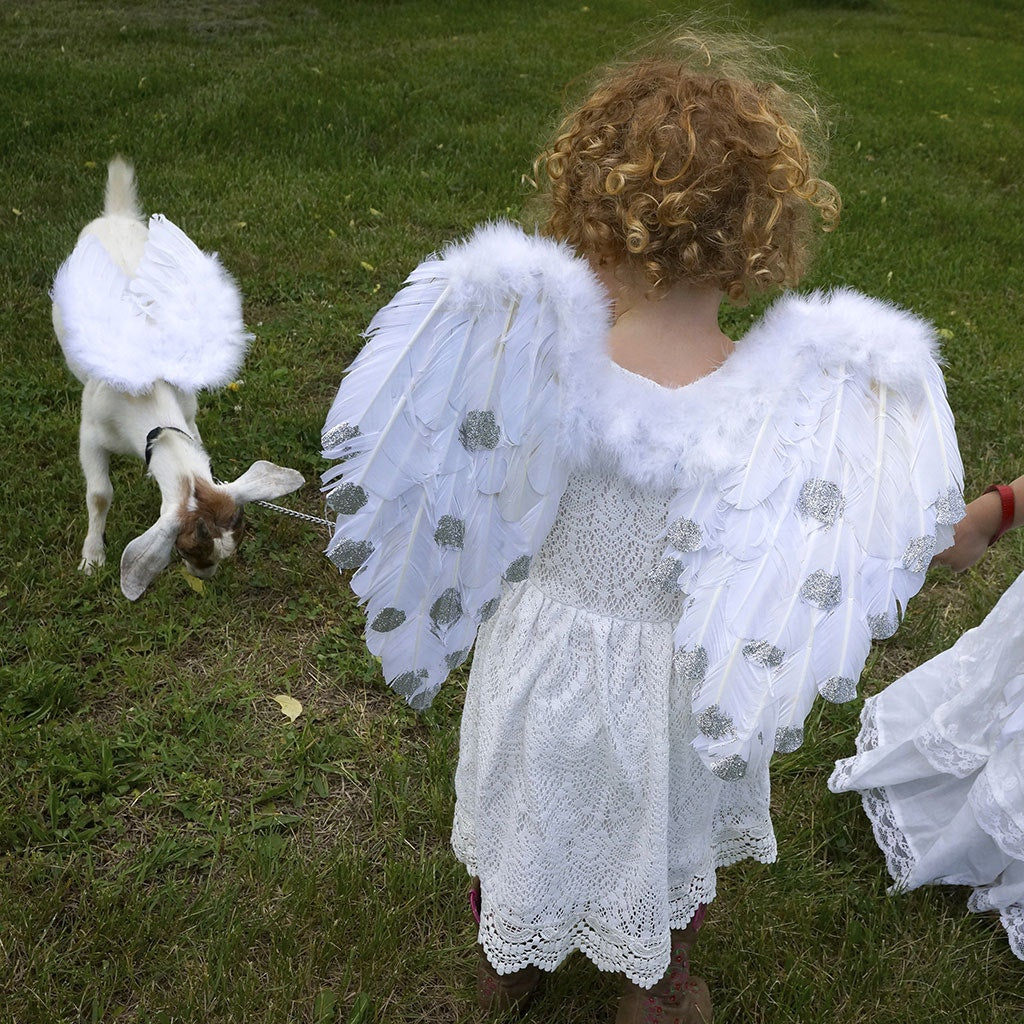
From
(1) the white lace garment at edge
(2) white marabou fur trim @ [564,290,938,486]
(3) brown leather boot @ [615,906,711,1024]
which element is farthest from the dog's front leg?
(2) white marabou fur trim @ [564,290,938,486]

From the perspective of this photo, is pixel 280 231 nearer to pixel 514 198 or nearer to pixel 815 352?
pixel 514 198

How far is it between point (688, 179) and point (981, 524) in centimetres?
90

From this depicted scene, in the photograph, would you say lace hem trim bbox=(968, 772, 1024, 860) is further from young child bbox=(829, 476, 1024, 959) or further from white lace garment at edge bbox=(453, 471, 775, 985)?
white lace garment at edge bbox=(453, 471, 775, 985)

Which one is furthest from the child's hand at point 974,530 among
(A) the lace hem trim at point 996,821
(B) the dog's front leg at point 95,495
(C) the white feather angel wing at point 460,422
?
(B) the dog's front leg at point 95,495

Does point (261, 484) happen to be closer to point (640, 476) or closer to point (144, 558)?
point (144, 558)

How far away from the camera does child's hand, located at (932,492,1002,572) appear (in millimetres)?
1957

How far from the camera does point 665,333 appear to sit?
1.69 metres

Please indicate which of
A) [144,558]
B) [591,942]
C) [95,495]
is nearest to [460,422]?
[591,942]

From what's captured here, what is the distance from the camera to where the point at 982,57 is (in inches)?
508

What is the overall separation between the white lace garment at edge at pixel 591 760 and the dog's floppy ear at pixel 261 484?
130 cm

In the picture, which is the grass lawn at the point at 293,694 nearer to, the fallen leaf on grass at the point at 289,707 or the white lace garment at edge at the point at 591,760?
the fallen leaf on grass at the point at 289,707

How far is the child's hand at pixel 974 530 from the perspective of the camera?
1957 millimetres

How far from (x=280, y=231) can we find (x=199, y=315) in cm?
293

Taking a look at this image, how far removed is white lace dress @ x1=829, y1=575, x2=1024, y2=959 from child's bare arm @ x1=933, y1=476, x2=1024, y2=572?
1.73 ft
